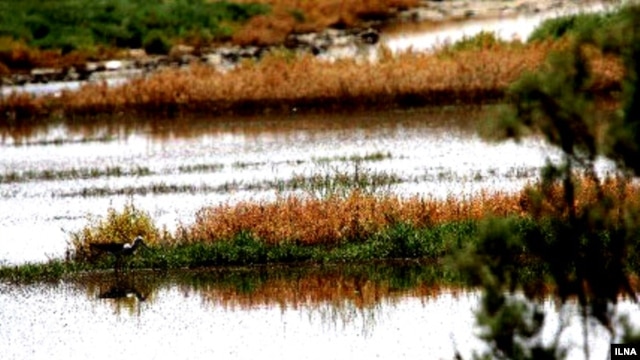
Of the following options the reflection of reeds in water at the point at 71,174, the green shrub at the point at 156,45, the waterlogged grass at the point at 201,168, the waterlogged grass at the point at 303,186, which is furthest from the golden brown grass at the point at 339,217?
the green shrub at the point at 156,45

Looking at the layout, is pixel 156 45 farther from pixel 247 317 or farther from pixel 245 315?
pixel 247 317

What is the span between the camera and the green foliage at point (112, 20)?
2630 inches

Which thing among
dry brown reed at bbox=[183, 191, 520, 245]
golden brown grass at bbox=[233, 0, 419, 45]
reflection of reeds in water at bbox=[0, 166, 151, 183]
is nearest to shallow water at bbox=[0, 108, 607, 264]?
reflection of reeds in water at bbox=[0, 166, 151, 183]

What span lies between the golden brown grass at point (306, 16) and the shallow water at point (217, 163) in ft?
71.2

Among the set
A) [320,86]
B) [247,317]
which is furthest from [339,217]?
[320,86]

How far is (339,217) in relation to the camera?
83.5 feet

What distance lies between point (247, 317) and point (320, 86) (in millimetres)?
24942

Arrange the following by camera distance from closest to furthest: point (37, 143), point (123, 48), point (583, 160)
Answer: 1. point (583, 160)
2. point (37, 143)
3. point (123, 48)

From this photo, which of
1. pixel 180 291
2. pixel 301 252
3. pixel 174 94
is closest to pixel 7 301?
pixel 180 291

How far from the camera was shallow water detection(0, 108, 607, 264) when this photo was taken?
1224 inches

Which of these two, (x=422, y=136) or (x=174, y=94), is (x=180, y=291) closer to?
(x=422, y=136)

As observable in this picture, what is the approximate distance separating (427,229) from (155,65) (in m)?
39.2

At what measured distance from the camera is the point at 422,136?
40.0 metres

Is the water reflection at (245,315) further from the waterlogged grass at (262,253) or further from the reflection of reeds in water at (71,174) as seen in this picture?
the reflection of reeds in water at (71,174)
